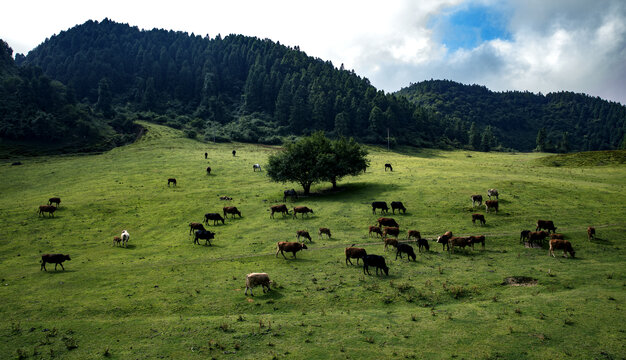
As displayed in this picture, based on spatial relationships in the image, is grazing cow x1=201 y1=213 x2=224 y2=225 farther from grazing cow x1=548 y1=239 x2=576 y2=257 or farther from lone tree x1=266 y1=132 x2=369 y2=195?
grazing cow x1=548 y1=239 x2=576 y2=257

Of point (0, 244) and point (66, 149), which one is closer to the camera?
point (0, 244)

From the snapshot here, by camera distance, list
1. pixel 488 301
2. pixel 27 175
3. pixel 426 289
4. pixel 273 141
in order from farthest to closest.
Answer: pixel 273 141 → pixel 27 175 → pixel 426 289 → pixel 488 301

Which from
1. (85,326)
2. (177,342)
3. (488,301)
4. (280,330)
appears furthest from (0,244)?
(488,301)

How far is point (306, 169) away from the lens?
56375 millimetres

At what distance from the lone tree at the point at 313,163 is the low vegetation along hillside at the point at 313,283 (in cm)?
564

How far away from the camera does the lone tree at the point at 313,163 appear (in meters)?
55.8

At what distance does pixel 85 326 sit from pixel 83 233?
24.1 metres

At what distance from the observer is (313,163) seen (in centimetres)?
5662

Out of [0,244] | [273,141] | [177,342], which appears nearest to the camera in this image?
[177,342]

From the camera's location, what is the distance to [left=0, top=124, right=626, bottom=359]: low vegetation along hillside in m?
16.9

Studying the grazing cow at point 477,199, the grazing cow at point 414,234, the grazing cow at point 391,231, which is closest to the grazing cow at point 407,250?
the grazing cow at point 414,234

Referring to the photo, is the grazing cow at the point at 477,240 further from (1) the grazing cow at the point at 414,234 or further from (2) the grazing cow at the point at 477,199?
(2) the grazing cow at the point at 477,199

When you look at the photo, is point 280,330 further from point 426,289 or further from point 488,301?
point 488,301

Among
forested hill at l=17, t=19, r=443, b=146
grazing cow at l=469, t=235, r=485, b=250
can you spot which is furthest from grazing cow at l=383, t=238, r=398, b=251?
forested hill at l=17, t=19, r=443, b=146
